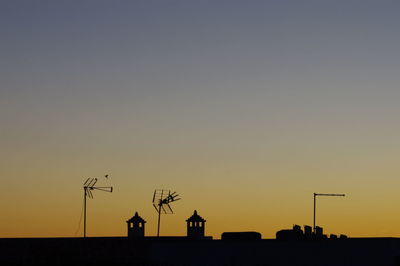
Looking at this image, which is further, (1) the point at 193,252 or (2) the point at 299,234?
(2) the point at 299,234

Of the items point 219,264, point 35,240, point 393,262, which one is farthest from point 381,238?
point 35,240

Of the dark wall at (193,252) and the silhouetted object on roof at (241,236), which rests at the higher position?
the silhouetted object on roof at (241,236)

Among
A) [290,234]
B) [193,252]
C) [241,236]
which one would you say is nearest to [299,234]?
[290,234]

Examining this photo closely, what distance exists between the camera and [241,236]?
9331 centimetres

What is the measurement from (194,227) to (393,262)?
63.8ft

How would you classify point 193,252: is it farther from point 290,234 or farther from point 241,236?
point 290,234

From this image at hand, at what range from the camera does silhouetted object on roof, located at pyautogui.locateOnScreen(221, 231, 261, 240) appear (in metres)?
93.0

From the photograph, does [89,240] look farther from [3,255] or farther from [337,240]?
[337,240]

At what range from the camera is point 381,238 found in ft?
301

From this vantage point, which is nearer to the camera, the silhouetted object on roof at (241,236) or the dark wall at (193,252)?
the dark wall at (193,252)

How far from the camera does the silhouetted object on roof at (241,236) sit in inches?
3660

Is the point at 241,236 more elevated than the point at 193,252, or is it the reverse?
the point at 241,236

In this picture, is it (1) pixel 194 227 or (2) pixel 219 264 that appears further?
(1) pixel 194 227

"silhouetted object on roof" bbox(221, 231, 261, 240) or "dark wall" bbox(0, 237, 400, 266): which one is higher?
"silhouetted object on roof" bbox(221, 231, 261, 240)
